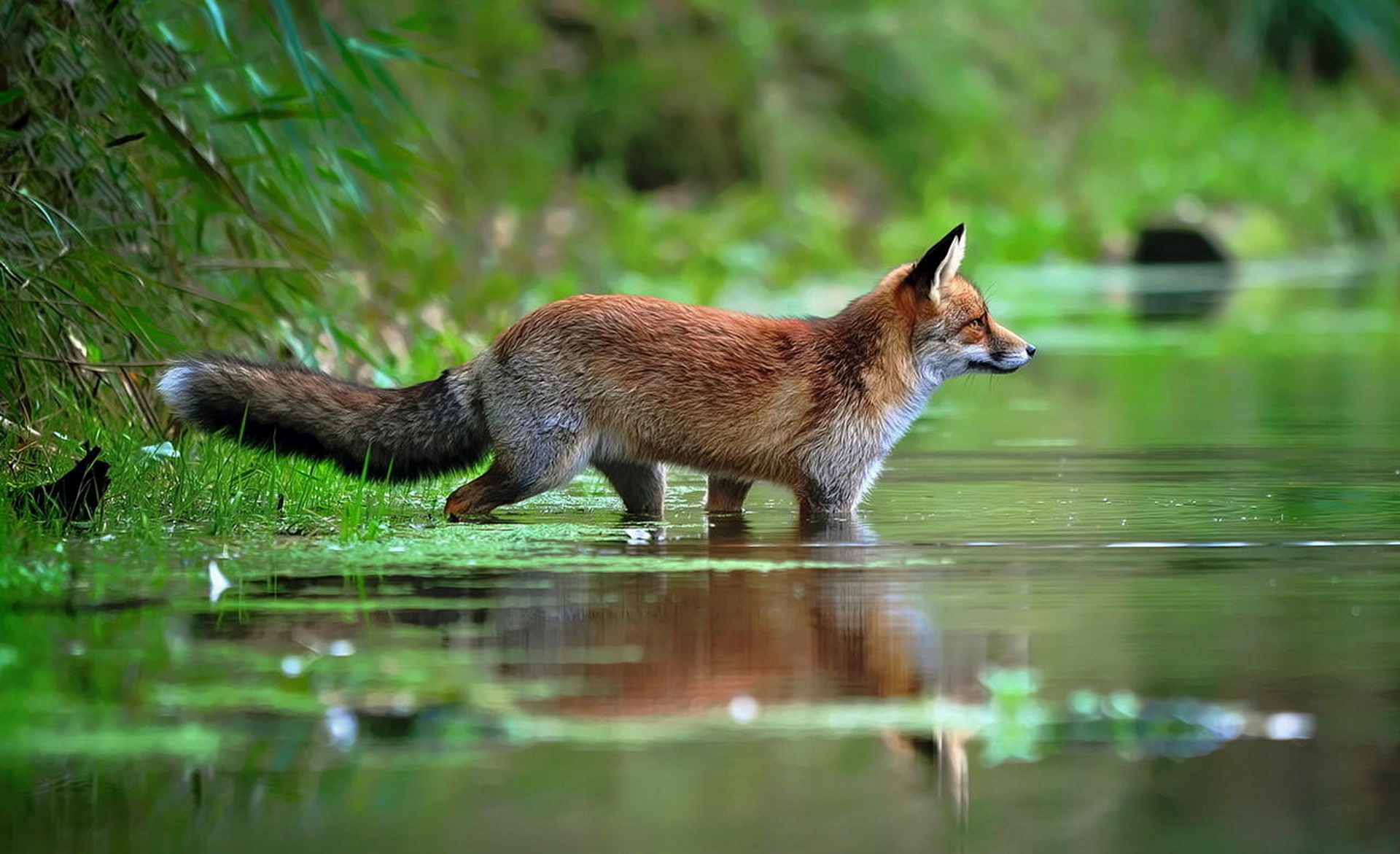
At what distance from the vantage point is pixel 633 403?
26.6 ft

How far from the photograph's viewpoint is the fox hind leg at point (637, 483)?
8344 mm

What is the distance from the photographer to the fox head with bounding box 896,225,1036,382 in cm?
864

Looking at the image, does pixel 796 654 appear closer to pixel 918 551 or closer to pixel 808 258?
pixel 918 551

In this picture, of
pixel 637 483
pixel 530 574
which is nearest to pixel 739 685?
pixel 530 574

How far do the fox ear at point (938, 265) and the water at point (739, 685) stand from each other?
89 centimetres

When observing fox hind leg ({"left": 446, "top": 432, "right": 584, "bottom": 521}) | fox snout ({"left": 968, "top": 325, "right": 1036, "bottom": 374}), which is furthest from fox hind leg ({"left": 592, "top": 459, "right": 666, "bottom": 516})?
fox snout ({"left": 968, "top": 325, "right": 1036, "bottom": 374})

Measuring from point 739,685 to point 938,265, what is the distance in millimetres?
4124

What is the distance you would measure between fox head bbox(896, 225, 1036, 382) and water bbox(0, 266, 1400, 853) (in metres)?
0.64

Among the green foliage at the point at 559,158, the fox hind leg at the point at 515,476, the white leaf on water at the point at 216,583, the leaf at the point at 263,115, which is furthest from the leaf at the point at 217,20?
the white leaf on water at the point at 216,583

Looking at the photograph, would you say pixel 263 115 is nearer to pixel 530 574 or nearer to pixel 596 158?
Answer: pixel 530 574

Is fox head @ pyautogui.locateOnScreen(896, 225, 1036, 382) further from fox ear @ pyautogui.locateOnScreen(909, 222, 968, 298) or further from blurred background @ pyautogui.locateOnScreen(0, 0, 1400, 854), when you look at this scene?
blurred background @ pyautogui.locateOnScreen(0, 0, 1400, 854)

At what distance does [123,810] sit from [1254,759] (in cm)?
200

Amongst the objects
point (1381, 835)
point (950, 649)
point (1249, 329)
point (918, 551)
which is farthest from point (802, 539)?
point (1249, 329)

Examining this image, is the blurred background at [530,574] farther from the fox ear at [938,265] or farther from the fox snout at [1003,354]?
the fox ear at [938,265]
